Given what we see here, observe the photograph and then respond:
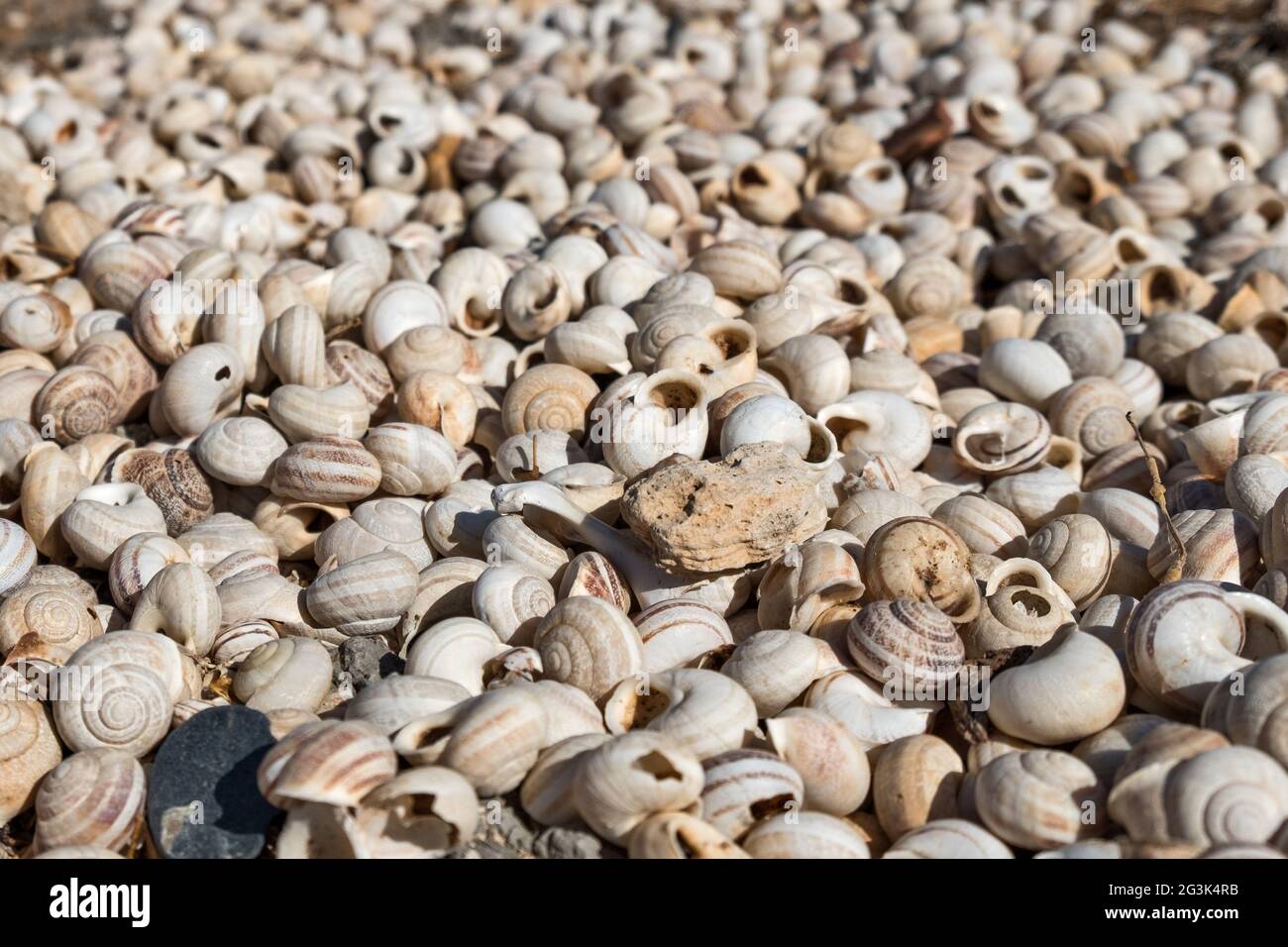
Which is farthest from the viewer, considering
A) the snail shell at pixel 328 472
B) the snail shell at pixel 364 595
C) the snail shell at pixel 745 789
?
the snail shell at pixel 328 472

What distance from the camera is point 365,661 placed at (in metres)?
3.94

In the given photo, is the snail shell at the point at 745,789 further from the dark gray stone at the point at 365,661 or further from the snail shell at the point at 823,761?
the dark gray stone at the point at 365,661

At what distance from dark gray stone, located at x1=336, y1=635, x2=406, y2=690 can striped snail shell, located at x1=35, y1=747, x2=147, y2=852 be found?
72 centimetres

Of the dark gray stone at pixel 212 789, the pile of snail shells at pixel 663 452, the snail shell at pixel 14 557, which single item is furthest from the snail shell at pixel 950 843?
the snail shell at pixel 14 557

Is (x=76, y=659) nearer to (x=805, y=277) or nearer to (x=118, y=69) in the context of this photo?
(x=805, y=277)

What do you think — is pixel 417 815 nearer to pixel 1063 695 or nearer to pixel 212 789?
pixel 212 789

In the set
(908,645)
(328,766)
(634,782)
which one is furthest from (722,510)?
(328,766)

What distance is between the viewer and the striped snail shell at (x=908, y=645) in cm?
356

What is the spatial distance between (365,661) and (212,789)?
712mm

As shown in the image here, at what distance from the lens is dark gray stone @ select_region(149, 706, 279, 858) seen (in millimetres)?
3234

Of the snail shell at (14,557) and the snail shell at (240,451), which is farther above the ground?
the snail shell at (240,451)

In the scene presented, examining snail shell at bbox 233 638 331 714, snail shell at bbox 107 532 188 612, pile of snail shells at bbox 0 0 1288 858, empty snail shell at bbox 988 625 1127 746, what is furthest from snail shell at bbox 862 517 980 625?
snail shell at bbox 107 532 188 612

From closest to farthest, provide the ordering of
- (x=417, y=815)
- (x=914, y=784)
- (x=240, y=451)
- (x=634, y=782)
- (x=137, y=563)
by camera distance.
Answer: (x=634, y=782) → (x=417, y=815) → (x=914, y=784) → (x=137, y=563) → (x=240, y=451)

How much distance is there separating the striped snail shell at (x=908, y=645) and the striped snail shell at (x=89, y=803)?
2036 millimetres
